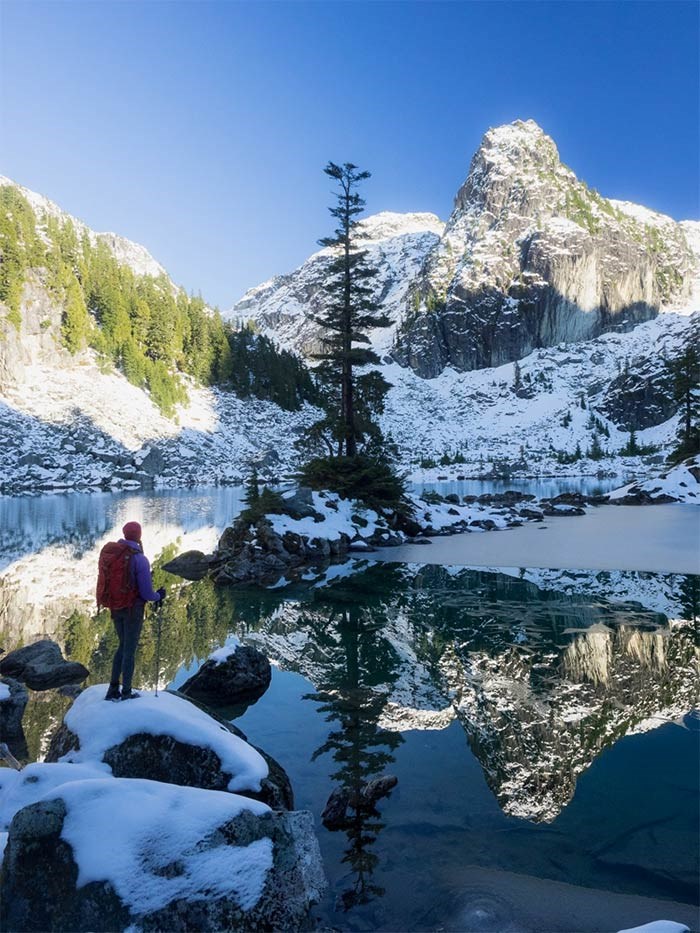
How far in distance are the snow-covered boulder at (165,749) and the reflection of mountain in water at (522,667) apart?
2357mm

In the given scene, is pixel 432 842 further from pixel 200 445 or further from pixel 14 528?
pixel 200 445

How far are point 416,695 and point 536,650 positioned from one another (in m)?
2.64

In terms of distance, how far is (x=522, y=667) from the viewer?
27.3 ft

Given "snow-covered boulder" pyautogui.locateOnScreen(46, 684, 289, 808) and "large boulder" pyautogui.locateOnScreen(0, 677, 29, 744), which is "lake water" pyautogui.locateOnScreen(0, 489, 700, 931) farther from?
"snow-covered boulder" pyautogui.locateOnScreen(46, 684, 289, 808)

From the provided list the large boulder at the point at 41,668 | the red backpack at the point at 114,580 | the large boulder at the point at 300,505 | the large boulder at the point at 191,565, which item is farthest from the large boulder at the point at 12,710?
the large boulder at the point at 300,505

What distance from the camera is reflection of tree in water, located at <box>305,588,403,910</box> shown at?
175 inches

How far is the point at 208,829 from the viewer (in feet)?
11.2

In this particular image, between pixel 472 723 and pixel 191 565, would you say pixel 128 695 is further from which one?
pixel 191 565

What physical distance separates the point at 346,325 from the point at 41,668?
71.2 ft

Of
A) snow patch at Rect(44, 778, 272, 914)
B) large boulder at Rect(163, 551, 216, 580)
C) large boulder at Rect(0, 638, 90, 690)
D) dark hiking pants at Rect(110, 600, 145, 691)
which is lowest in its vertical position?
large boulder at Rect(163, 551, 216, 580)

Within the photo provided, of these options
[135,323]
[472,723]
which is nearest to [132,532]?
[472,723]

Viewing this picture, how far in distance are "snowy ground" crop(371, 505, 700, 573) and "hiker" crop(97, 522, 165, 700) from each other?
1354 cm

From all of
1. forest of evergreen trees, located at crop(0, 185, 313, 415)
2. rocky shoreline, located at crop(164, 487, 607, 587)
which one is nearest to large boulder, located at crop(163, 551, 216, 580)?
rocky shoreline, located at crop(164, 487, 607, 587)

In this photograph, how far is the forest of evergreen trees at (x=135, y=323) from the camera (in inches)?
3258
